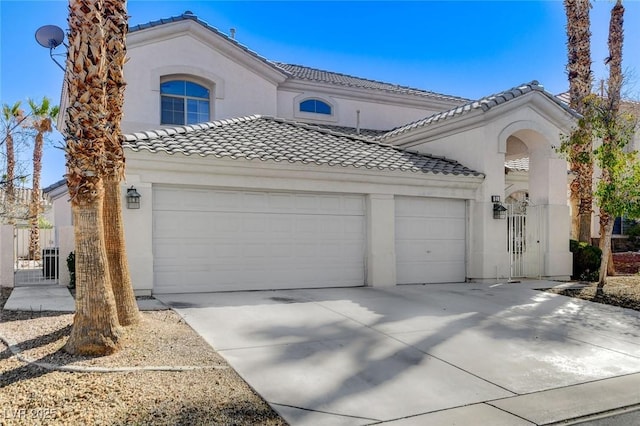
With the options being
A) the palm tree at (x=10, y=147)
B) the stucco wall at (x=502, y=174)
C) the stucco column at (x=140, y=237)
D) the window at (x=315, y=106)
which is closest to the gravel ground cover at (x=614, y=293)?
the stucco wall at (x=502, y=174)

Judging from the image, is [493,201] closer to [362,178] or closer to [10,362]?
[362,178]

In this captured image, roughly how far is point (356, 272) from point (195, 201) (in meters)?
4.64

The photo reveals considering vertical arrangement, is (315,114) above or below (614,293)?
above

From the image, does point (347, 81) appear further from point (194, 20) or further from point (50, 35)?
point (50, 35)

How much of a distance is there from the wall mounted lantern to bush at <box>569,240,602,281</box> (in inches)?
132

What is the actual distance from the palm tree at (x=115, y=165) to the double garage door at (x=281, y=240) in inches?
139

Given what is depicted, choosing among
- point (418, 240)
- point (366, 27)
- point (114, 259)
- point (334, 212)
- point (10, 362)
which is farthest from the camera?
point (366, 27)

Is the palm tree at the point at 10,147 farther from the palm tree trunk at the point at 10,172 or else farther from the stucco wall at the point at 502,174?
the stucco wall at the point at 502,174

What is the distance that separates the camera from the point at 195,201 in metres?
10.9

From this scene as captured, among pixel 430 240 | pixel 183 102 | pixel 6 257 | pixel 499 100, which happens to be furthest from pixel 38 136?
pixel 499 100

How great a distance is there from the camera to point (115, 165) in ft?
22.2

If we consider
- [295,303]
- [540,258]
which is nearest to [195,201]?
[295,303]

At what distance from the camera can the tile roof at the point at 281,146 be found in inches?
430

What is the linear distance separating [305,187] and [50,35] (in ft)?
20.8
